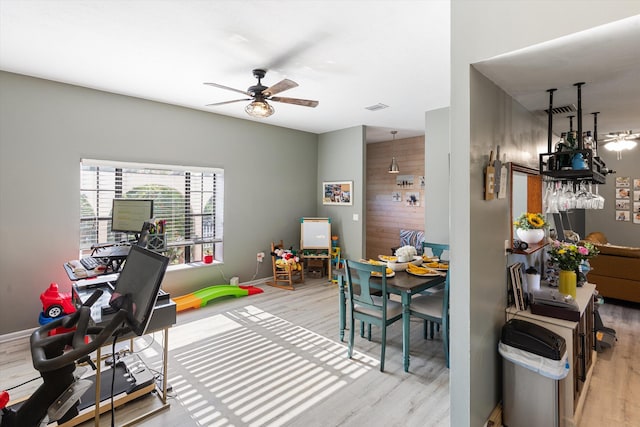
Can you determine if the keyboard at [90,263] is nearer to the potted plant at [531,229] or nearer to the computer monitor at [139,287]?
the computer monitor at [139,287]

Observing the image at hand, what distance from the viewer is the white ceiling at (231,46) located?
217cm

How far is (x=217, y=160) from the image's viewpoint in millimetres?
4867

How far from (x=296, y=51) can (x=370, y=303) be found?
2320mm

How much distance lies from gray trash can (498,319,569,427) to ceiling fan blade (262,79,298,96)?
99.4 inches

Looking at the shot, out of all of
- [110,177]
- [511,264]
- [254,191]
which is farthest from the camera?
[254,191]

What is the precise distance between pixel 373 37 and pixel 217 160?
3.15m

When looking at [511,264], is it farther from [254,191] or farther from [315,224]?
[254,191]

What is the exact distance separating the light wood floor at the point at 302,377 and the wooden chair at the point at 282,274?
131cm

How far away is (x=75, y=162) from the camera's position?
3627 mm

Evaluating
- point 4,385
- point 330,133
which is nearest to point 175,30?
point 4,385

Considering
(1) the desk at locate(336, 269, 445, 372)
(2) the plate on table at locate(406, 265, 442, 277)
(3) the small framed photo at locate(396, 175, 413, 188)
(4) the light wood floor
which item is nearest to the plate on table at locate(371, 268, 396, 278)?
(1) the desk at locate(336, 269, 445, 372)

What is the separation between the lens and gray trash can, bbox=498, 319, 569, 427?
1.81m

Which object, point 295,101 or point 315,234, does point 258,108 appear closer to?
point 295,101

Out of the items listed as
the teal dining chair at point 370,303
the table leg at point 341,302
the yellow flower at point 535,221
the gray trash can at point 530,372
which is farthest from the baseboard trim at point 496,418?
the table leg at point 341,302
